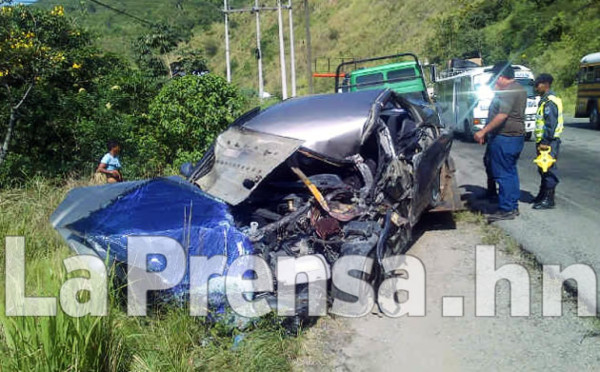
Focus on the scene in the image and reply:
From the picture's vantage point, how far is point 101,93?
9.99 m

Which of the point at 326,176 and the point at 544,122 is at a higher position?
the point at 544,122

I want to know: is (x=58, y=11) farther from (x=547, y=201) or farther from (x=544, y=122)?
(x=547, y=201)

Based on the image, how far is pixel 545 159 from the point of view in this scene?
6633 millimetres

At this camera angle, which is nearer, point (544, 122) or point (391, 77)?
point (544, 122)

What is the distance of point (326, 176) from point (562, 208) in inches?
148

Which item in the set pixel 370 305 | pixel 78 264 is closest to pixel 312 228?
pixel 370 305

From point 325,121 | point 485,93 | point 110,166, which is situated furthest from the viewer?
point 485,93

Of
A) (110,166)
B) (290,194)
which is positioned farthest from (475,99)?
(290,194)

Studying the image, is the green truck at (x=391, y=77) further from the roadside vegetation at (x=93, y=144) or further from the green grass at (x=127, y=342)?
the green grass at (x=127, y=342)

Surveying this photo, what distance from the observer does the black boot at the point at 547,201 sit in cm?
679

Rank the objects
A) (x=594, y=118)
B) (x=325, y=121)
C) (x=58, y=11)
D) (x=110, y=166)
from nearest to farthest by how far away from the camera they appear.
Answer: (x=325, y=121)
(x=110, y=166)
(x=58, y=11)
(x=594, y=118)

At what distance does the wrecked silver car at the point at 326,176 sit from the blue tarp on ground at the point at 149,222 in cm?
16

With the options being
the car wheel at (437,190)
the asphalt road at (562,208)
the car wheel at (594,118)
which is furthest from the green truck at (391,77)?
the car wheel at (594,118)

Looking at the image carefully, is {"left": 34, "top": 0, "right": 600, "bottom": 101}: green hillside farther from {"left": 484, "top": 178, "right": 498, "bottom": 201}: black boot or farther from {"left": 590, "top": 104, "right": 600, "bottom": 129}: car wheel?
{"left": 590, "top": 104, "right": 600, "bottom": 129}: car wheel
